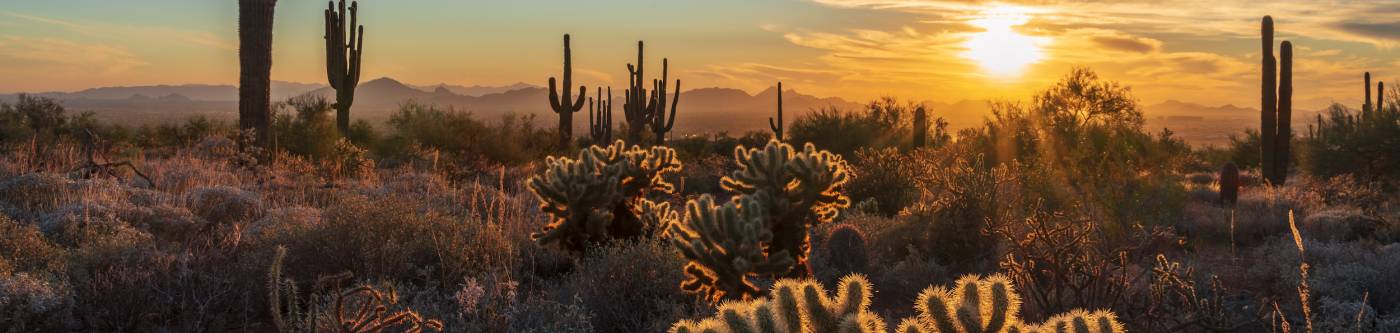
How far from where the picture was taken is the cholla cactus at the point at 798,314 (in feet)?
8.27

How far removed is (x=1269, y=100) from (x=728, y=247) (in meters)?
20.5

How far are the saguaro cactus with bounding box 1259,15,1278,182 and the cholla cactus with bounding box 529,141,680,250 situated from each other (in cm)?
1866

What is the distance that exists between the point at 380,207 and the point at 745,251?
149 inches

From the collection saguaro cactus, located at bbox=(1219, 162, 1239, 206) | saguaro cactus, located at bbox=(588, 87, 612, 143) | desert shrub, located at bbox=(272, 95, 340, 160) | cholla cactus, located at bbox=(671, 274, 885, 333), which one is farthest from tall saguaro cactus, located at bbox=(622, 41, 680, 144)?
cholla cactus, located at bbox=(671, 274, 885, 333)

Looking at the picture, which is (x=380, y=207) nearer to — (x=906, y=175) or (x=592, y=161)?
(x=592, y=161)

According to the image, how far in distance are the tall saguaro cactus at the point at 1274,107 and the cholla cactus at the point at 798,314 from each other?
2286 cm

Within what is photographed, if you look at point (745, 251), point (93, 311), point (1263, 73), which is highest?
point (1263, 73)

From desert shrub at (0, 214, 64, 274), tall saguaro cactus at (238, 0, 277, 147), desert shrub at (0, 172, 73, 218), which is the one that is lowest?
desert shrub at (0, 214, 64, 274)

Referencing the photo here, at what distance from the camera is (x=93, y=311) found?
688 cm

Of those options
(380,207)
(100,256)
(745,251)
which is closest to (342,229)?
(380,207)

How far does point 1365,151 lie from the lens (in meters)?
19.8

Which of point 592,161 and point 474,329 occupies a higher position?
point 592,161

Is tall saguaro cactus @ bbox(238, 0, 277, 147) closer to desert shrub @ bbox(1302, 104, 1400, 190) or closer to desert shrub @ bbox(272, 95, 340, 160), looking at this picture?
desert shrub @ bbox(272, 95, 340, 160)

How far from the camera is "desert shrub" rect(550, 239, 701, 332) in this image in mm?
7070
